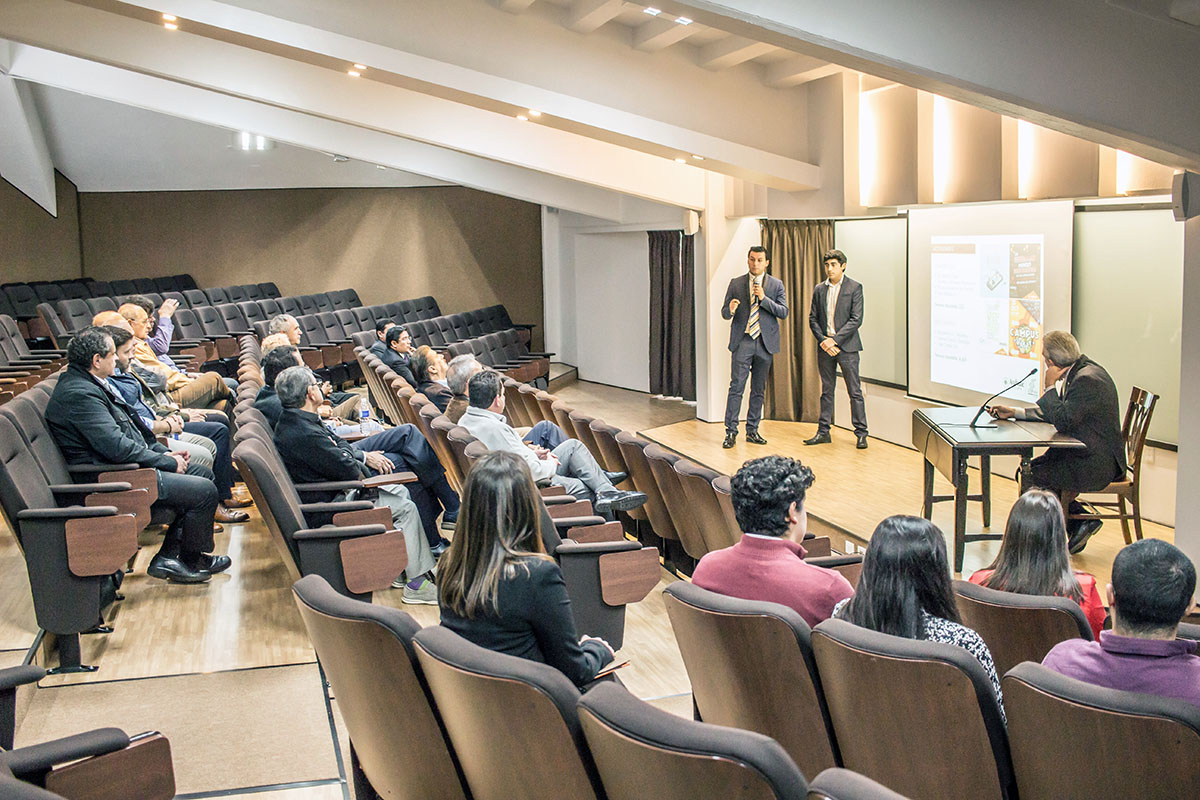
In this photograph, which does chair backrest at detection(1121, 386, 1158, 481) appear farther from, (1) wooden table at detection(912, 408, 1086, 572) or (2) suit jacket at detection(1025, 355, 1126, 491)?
(1) wooden table at detection(912, 408, 1086, 572)

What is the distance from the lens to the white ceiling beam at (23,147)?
43.6 ft

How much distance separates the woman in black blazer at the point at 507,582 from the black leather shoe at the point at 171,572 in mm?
2928

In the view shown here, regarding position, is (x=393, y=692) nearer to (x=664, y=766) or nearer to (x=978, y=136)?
(x=664, y=766)

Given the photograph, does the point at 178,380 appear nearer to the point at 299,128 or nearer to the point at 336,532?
the point at 336,532

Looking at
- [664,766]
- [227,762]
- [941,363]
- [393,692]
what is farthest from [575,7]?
[664,766]

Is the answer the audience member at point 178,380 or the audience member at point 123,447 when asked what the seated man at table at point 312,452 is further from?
the audience member at point 178,380

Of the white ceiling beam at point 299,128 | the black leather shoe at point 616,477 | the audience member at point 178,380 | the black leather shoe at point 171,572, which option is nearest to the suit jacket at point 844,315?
the black leather shoe at point 616,477

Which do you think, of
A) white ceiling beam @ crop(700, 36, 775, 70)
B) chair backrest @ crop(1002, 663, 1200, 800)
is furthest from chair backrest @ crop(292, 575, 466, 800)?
white ceiling beam @ crop(700, 36, 775, 70)

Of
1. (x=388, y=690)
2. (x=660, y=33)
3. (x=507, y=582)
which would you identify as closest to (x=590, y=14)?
(x=660, y=33)

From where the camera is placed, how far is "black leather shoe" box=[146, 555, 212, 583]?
4.99 m

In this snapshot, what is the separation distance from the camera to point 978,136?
26.1 ft

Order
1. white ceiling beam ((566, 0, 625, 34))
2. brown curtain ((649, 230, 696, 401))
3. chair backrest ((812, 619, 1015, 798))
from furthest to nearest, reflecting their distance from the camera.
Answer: brown curtain ((649, 230, 696, 401)) → white ceiling beam ((566, 0, 625, 34)) → chair backrest ((812, 619, 1015, 798))

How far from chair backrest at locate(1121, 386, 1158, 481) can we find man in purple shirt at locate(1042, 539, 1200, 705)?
3.63 meters

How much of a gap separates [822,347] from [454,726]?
733cm
